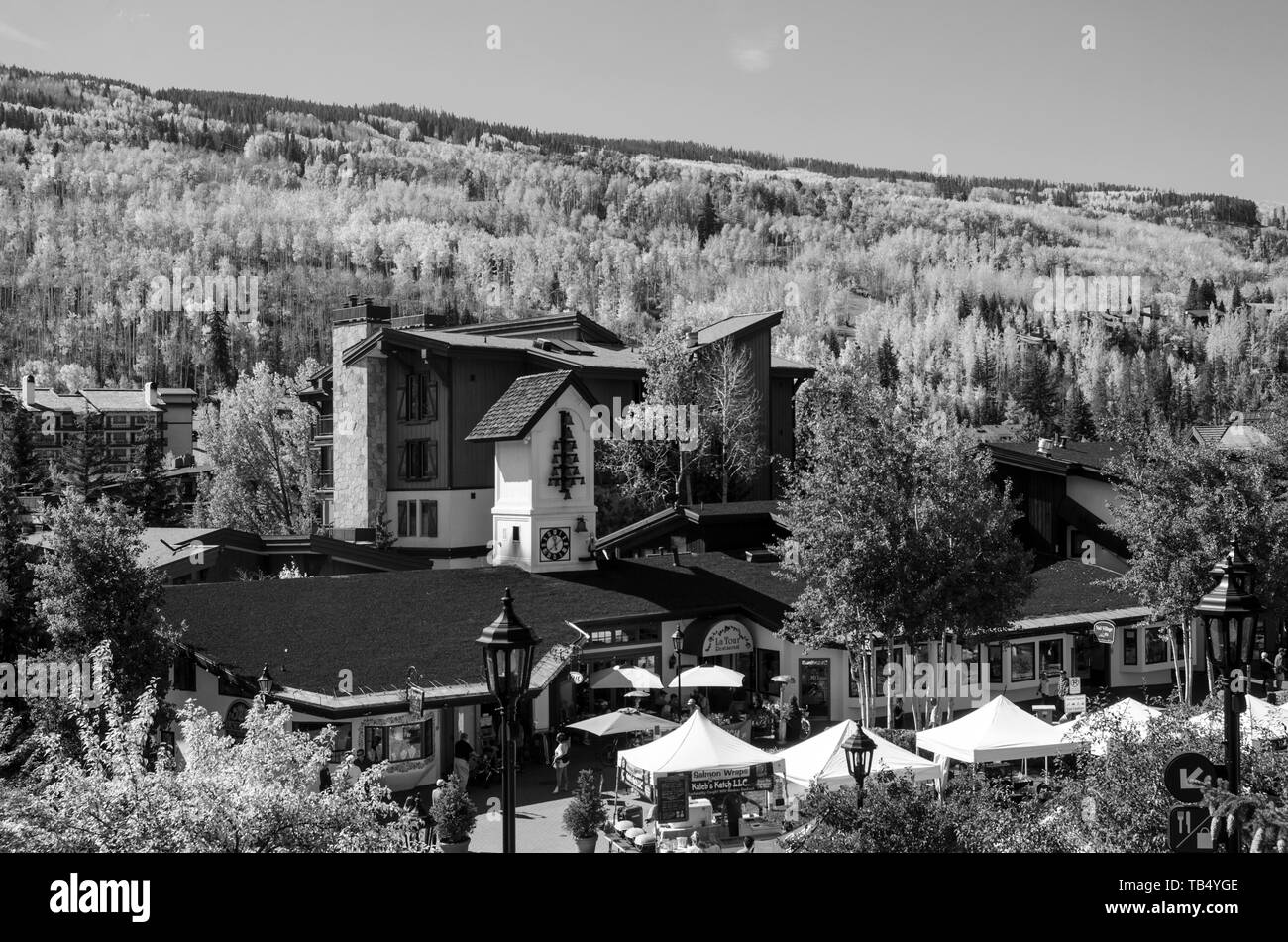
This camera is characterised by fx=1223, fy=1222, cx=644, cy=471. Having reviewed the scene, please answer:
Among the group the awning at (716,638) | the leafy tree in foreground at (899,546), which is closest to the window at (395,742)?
the awning at (716,638)

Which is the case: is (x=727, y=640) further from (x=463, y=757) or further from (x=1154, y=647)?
(x=1154, y=647)

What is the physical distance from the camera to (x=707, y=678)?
28.3 meters

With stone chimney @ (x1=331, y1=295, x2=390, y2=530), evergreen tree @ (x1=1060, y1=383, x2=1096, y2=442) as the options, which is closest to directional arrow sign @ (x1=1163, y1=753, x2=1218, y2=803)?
stone chimney @ (x1=331, y1=295, x2=390, y2=530)

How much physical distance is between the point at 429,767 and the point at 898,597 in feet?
35.0

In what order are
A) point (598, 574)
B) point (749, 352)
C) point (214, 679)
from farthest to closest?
point (749, 352)
point (598, 574)
point (214, 679)

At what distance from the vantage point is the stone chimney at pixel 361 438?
155ft

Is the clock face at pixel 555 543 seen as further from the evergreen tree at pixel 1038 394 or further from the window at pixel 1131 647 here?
the evergreen tree at pixel 1038 394

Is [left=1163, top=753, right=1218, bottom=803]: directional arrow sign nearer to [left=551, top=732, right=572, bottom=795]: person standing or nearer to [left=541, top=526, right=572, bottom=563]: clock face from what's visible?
[left=551, top=732, right=572, bottom=795]: person standing

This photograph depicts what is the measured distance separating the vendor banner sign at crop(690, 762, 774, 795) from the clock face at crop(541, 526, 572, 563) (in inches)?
428

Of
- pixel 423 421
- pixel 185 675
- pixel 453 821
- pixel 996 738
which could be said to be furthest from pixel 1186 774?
pixel 423 421

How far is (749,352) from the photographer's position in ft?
175

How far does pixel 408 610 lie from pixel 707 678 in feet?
23.0
